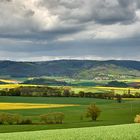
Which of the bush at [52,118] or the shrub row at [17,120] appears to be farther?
the bush at [52,118]

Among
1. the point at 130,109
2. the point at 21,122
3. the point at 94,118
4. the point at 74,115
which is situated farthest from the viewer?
the point at 130,109

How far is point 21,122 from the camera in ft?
312

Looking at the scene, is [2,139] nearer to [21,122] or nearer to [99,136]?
[99,136]

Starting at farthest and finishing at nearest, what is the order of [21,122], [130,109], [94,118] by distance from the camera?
[130,109] < [94,118] < [21,122]

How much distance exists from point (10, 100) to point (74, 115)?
53921 mm

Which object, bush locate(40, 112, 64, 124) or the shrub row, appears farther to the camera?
bush locate(40, 112, 64, 124)

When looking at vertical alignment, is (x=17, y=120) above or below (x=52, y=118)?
below

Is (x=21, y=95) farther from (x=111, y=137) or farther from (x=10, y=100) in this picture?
(x=111, y=137)

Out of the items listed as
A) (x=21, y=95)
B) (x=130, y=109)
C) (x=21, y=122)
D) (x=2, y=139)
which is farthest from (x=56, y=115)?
(x=21, y=95)

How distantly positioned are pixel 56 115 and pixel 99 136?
6450cm

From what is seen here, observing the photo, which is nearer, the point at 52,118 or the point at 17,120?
the point at 17,120

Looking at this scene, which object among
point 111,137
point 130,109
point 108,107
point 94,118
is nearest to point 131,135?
point 111,137

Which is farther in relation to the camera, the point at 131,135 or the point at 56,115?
the point at 56,115

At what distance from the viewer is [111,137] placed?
114 feet
